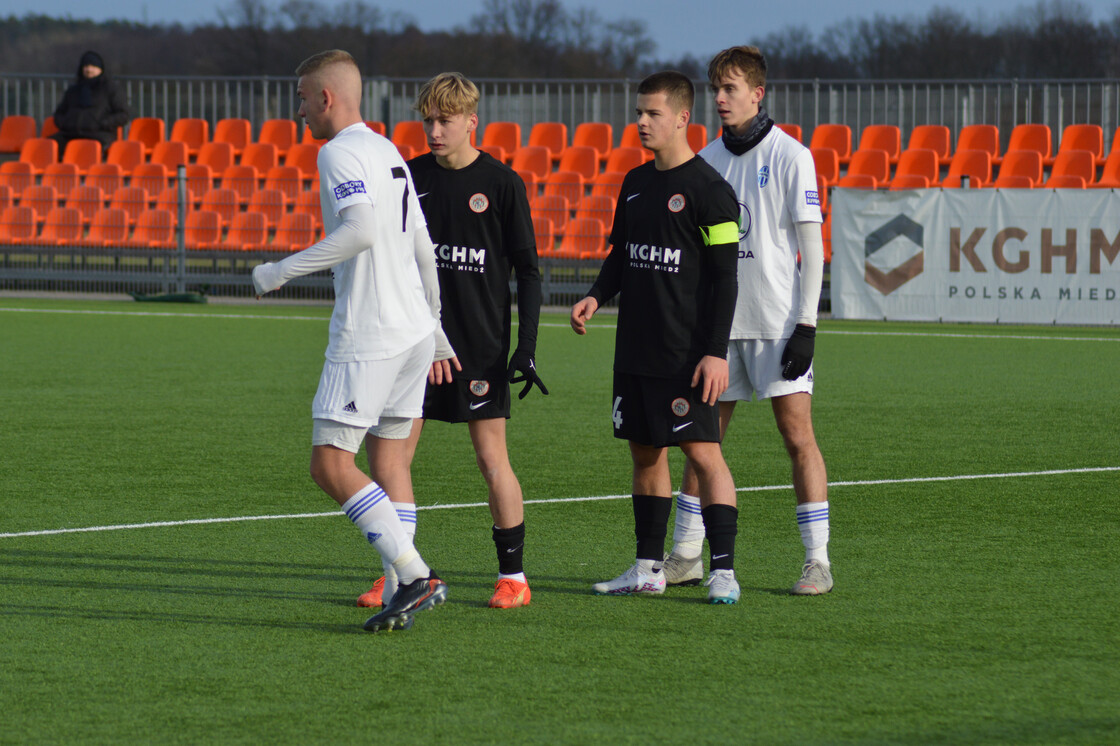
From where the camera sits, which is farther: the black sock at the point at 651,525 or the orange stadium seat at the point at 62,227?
the orange stadium seat at the point at 62,227

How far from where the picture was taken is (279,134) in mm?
24781

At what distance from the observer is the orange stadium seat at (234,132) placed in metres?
25.0

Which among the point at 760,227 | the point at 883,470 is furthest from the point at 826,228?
the point at 760,227

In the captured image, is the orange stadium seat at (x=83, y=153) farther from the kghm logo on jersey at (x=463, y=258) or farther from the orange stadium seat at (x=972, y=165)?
the kghm logo on jersey at (x=463, y=258)

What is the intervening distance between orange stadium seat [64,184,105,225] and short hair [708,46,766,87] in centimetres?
1820

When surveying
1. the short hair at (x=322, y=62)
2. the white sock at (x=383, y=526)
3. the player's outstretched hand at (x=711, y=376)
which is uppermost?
the short hair at (x=322, y=62)

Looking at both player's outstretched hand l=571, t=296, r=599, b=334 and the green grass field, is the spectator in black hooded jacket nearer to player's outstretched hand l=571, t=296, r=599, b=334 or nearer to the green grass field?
the green grass field

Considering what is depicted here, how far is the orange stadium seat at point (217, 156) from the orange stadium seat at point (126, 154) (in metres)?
0.97

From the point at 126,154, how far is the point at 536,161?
6.89m

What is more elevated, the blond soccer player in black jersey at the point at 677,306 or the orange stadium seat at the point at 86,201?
the orange stadium seat at the point at 86,201

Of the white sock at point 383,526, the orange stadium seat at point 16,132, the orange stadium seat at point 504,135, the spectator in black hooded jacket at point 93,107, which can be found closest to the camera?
the white sock at point 383,526

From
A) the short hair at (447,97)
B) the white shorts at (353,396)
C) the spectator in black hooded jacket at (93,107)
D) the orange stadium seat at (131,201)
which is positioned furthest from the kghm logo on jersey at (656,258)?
the spectator in black hooded jacket at (93,107)

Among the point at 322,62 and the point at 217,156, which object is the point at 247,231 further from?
the point at 322,62

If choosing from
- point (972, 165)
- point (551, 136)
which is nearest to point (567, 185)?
point (551, 136)
